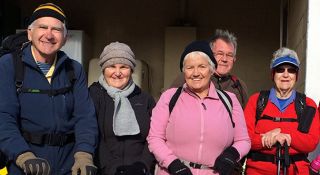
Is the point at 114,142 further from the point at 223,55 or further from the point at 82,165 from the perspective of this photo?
the point at 223,55

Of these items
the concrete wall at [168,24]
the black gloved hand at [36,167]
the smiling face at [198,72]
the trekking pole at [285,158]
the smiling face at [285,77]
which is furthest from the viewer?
the concrete wall at [168,24]

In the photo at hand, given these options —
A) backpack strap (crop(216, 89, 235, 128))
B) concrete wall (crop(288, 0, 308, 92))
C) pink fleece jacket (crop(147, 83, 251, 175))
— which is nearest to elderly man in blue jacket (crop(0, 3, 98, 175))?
pink fleece jacket (crop(147, 83, 251, 175))

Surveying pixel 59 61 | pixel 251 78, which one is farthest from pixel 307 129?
pixel 251 78

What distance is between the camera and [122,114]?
3213 millimetres

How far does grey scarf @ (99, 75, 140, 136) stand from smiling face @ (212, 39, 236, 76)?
82cm

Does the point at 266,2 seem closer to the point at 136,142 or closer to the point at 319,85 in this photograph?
the point at 319,85

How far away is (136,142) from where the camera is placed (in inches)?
128

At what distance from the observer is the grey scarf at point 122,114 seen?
3.18 metres

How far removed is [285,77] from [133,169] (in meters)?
1.23

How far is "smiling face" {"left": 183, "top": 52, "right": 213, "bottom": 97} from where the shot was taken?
121 inches

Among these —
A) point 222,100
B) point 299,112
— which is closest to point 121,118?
point 222,100

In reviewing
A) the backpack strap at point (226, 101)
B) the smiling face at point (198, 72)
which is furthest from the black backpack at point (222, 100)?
the smiling face at point (198, 72)

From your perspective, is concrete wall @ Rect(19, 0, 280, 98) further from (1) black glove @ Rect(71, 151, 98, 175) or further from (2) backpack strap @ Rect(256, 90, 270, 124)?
(1) black glove @ Rect(71, 151, 98, 175)

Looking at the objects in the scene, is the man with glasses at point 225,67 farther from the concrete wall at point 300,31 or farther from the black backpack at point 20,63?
the black backpack at point 20,63
